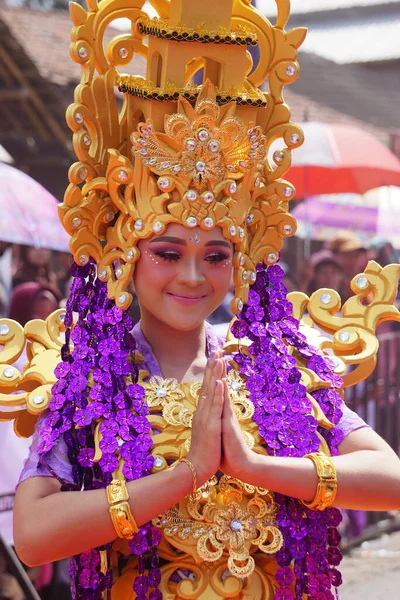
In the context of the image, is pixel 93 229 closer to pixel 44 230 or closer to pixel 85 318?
pixel 85 318

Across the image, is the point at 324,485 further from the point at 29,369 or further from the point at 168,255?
the point at 29,369

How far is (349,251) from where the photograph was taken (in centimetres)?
778

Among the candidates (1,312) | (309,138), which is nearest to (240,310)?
(1,312)

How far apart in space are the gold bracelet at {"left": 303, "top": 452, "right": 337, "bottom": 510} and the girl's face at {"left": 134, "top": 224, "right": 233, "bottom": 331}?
1.54 ft

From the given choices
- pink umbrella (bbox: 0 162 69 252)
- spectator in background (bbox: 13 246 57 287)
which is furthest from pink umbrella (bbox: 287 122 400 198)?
pink umbrella (bbox: 0 162 69 252)

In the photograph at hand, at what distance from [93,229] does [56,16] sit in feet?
22.9

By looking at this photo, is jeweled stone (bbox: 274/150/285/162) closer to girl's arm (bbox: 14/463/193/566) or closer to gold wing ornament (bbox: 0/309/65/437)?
gold wing ornament (bbox: 0/309/65/437)

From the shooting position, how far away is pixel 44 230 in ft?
14.9

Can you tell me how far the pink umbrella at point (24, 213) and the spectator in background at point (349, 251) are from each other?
3507 millimetres

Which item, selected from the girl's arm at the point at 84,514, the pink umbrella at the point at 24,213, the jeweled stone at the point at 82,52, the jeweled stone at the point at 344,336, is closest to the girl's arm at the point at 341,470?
the girl's arm at the point at 84,514

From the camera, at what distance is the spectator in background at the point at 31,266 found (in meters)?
4.81

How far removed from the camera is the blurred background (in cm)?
445

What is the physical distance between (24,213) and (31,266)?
1.47 feet

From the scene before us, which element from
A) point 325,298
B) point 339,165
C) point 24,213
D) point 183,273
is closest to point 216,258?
point 183,273
